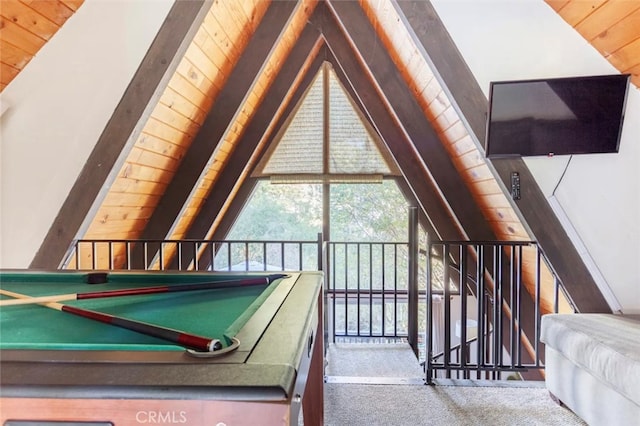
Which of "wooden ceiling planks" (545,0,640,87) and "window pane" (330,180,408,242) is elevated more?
"wooden ceiling planks" (545,0,640,87)

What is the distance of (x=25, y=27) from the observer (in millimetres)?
1822

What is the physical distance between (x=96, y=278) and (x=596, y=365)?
2435mm

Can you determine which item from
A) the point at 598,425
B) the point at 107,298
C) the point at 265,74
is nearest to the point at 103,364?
the point at 107,298

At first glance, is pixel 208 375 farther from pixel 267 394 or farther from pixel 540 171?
pixel 540 171

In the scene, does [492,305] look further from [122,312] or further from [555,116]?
[122,312]

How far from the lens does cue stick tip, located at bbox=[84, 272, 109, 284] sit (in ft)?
5.02

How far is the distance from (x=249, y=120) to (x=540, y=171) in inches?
104

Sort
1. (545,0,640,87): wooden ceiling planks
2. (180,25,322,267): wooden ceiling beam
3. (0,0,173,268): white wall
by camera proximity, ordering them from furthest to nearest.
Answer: (180,25,322,267): wooden ceiling beam
(0,0,173,268): white wall
(545,0,640,87): wooden ceiling planks

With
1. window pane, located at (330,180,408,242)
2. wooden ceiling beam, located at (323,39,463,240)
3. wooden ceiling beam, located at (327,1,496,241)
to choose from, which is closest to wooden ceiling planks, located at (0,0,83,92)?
wooden ceiling beam, located at (327,1,496,241)

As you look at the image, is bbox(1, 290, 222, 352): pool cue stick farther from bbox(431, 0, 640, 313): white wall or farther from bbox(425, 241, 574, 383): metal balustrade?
bbox(431, 0, 640, 313): white wall

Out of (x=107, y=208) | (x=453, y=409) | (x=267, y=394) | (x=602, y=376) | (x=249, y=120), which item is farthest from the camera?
(x=249, y=120)

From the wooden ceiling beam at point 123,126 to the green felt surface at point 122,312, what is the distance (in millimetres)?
728

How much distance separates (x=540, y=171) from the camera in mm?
2104

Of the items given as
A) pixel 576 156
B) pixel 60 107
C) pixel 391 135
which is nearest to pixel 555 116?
pixel 576 156
